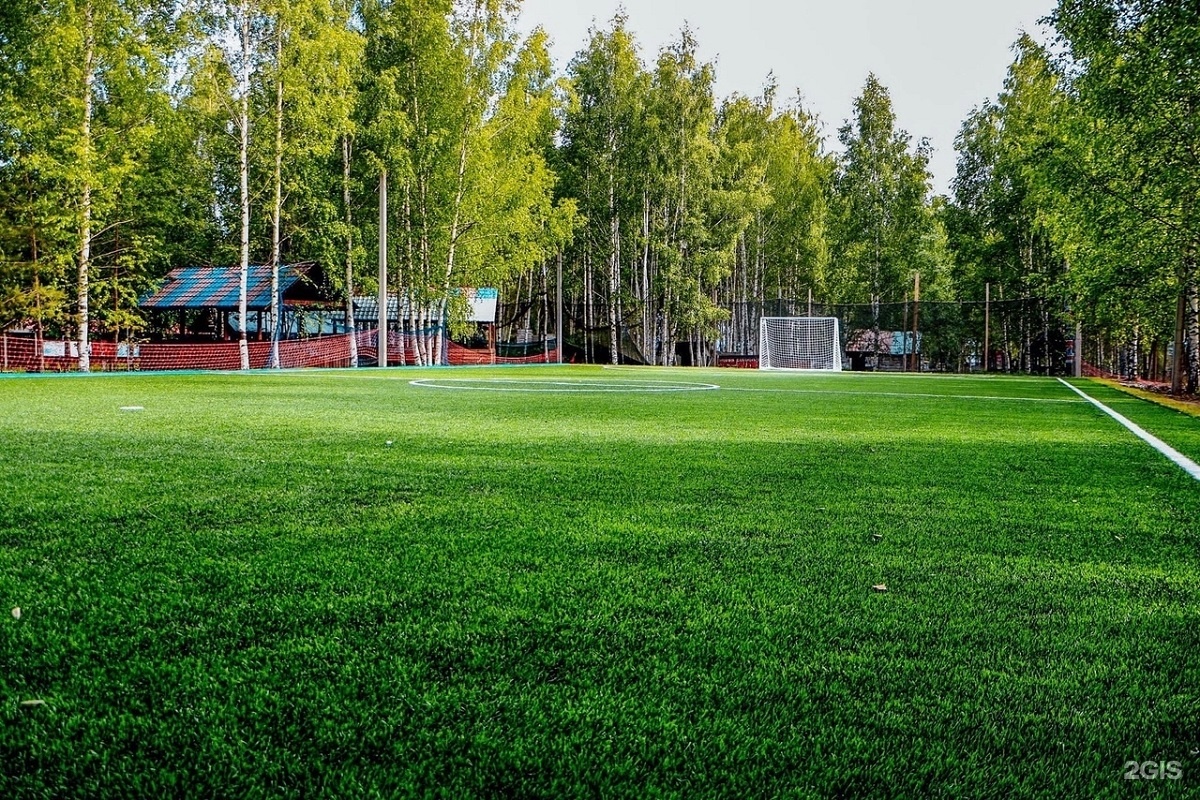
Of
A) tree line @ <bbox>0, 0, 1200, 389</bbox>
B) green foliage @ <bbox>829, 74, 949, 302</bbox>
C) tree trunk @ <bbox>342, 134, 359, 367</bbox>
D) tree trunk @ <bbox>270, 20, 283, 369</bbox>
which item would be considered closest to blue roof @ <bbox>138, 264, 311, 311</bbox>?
tree line @ <bbox>0, 0, 1200, 389</bbox>

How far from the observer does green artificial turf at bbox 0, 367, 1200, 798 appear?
1104 millimetres

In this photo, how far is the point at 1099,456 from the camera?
450 cm

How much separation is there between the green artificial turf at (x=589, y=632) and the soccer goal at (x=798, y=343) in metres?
26.1

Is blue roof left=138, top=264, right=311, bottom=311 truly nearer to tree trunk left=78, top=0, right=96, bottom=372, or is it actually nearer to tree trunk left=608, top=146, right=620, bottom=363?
tree trunk left=78, top=0, right=96, bottom=372

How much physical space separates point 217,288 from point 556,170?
1367 centimetres

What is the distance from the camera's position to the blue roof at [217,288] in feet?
84.1

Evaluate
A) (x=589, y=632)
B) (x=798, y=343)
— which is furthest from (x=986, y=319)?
(x=589, y=632)

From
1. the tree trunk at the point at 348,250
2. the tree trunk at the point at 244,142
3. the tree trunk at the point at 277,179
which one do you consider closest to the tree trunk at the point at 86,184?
the tree trunk at the point at 244,142

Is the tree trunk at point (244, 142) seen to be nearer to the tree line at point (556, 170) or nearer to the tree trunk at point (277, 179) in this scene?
the tree line at point (556, 170)

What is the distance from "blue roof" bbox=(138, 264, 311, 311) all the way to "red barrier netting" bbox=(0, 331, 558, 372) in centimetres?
180

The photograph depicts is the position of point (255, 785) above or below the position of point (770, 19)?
below

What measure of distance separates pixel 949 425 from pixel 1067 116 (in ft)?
31.6

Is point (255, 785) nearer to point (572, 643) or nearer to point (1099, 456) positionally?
point (572, 643)

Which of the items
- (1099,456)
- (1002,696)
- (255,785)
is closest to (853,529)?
(1002,696)
